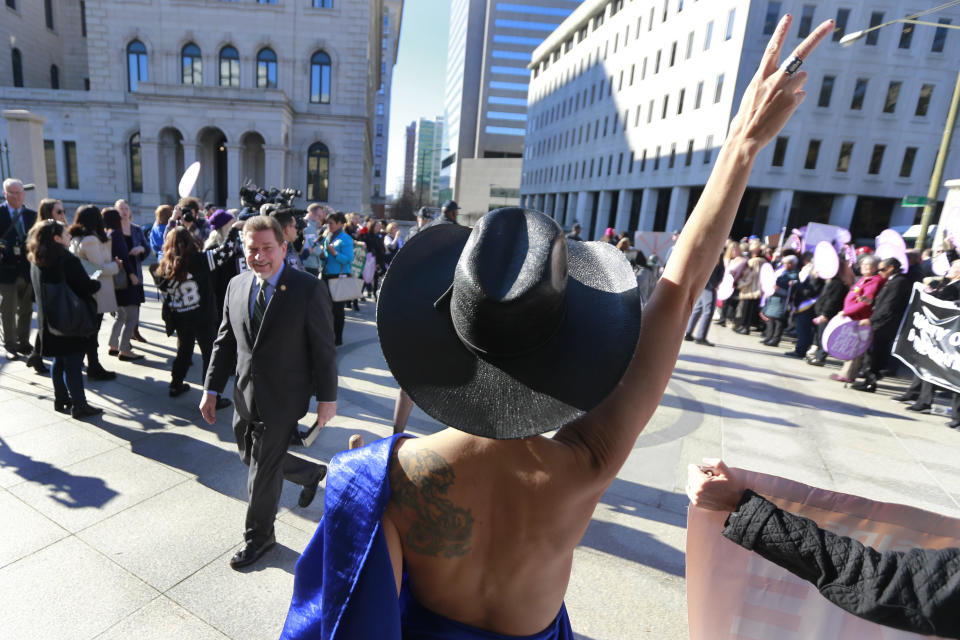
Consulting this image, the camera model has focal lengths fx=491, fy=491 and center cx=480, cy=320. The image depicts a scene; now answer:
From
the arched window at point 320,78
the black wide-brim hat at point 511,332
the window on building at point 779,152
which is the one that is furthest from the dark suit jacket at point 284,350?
the window on building at point 779,152

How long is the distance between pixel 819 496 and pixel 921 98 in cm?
4254

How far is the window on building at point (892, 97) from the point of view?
31172 millimetres

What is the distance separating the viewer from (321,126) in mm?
31406

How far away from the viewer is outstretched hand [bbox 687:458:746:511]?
158cm

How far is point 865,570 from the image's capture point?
131cm

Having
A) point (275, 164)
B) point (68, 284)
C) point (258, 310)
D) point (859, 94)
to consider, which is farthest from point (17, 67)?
point (859, 94)

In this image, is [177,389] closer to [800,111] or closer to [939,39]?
[800,111]

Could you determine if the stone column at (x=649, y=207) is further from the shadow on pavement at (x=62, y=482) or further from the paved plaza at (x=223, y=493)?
the shadow on pavement at (x=62, y=482)

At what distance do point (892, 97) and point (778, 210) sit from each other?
9768 millimetres

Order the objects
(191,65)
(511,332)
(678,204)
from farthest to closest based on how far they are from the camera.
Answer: (678,204) < (191,65) < (511,332)

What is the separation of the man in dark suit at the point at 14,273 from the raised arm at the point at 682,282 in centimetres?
814

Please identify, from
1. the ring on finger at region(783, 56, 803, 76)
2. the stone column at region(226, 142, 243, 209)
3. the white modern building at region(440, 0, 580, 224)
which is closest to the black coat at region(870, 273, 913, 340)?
the ring on finger at region(783, 56, 803, 76)

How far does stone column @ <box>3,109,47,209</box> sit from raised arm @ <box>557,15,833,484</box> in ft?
42.5

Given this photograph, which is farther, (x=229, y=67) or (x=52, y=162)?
(x=52, y=162)
